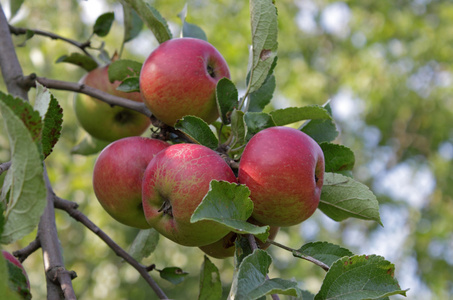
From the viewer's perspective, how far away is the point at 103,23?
47.2 inches

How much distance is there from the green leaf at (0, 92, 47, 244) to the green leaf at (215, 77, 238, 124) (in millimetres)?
343

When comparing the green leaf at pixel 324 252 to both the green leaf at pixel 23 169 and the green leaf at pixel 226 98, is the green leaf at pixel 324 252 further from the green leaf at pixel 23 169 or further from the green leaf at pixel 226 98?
the green leaf at pixel 23 169

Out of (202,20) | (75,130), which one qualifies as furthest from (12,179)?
(75,130)

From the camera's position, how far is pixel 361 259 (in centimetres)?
62

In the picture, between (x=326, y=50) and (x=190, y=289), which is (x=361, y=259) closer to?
(x=190, y=289)

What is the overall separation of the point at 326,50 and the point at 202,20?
159 inches

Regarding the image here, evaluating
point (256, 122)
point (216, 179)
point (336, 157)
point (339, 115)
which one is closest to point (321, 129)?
point (336, 157)

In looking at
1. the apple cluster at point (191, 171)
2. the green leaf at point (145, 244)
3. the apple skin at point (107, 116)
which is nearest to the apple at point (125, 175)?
the apple cluster at point (191, 171)

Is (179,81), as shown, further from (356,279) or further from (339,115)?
(339,115)

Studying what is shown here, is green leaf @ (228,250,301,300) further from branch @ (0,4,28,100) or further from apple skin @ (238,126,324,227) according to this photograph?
branch @ (0,4,28,100)

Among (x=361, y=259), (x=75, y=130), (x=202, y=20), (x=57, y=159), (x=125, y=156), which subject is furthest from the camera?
(x=75, y=130)

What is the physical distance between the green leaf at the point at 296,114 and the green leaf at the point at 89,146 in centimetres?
61

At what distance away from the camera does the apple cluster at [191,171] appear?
0.67 meters

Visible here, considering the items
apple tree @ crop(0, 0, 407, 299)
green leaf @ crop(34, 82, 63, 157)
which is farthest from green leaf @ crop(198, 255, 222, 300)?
green leaf @ crop(34, 82, 63, 157)
